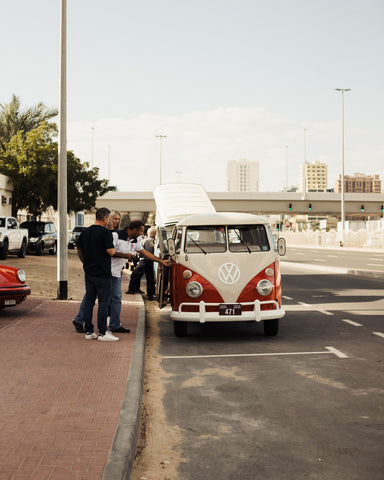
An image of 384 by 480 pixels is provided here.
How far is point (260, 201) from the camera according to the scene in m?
71.0

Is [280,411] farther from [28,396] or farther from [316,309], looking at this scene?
[316,309]

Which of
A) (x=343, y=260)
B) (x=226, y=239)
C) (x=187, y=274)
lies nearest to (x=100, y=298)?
(x=187, y=274)

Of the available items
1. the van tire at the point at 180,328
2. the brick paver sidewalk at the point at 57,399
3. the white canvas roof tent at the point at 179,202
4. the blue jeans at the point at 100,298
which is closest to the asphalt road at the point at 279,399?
the van tire at the point at 180,328

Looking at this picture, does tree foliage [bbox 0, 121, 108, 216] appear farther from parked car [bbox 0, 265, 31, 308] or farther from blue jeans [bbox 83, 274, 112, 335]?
blue jeans [bbox 83, 274, 112, 335]

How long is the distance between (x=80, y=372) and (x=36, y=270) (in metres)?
16.7

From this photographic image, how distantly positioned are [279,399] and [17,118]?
3682cm

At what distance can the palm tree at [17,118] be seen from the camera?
39000 mm

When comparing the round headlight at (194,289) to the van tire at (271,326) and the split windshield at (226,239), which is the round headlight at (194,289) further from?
the van tire at (271,326)

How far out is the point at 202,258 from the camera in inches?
392

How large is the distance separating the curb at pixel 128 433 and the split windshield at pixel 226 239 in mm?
3110

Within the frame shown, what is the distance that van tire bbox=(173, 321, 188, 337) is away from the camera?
33.3 ft

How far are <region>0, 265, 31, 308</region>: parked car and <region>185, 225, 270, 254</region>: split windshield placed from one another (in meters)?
3.28

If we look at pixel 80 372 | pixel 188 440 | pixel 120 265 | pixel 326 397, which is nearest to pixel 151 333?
pixel 120 265

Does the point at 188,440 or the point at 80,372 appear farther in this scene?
the point at 80,372
